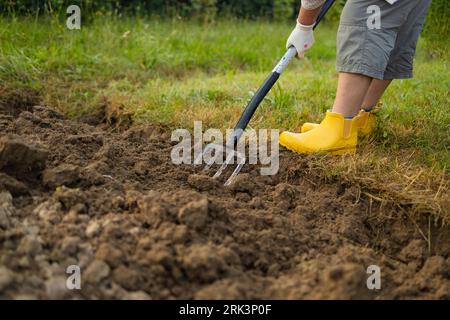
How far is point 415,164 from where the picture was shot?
2822mm

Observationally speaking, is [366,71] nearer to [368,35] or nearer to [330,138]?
[368,35]

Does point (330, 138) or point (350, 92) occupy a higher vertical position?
point (350, 92)

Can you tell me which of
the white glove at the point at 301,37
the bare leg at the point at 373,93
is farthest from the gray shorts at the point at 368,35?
the bare leg at the point at 373,93

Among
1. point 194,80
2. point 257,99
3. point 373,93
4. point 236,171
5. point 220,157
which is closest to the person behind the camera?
point 236,171

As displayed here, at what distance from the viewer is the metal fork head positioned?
2685 mm

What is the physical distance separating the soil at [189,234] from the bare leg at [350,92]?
355 mm

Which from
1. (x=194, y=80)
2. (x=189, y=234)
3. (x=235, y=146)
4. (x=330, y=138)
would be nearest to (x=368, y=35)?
(x=330, y=138)

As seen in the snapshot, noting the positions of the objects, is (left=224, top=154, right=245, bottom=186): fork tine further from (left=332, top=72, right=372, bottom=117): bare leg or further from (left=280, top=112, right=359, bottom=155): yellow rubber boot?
(left=332, top=72, right=372, bottom=117): bare leg

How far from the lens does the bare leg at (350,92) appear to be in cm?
280

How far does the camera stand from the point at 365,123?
314 cm

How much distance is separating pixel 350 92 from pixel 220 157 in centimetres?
74

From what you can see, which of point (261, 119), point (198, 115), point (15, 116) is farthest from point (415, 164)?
point (15, 116)

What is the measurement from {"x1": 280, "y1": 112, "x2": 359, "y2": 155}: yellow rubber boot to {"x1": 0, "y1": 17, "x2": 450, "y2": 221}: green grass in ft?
0.50

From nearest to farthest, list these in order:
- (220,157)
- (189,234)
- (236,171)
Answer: (189,234), (236,171), (220,157)
